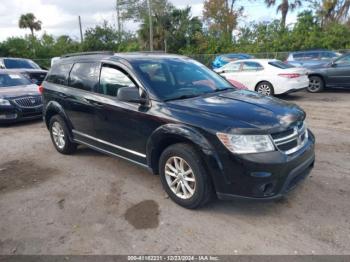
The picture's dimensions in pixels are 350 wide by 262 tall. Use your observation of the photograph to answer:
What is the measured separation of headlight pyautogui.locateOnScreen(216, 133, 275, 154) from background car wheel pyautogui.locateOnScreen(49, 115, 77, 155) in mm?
3374

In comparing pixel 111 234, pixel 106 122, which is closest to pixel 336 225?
pixel 111 234

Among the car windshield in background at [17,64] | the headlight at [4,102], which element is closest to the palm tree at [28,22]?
the car windshield in background at [17,64]

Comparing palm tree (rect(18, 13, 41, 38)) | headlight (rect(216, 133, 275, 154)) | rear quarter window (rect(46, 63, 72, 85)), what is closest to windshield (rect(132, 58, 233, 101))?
headlight (rect(216, 133, 275, 154))

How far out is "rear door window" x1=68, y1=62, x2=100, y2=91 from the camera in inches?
186

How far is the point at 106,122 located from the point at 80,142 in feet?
3.39

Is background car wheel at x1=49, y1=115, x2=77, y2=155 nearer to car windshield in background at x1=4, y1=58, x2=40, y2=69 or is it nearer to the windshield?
the windshield

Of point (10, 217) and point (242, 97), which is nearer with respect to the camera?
point (10, 217)

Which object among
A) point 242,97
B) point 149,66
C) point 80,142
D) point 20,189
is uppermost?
point 149,66

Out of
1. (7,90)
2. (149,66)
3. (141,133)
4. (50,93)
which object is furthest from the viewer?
(7,90)

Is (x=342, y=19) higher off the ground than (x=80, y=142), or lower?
higher

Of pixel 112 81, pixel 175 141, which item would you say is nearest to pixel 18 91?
pixel 112 81

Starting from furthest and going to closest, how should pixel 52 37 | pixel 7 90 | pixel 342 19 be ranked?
pixel 52 37 → pixel 342 19 → pixel 7 90

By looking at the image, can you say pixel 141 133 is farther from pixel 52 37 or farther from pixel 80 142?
pixel 52 37

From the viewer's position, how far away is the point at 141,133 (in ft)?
13.2
